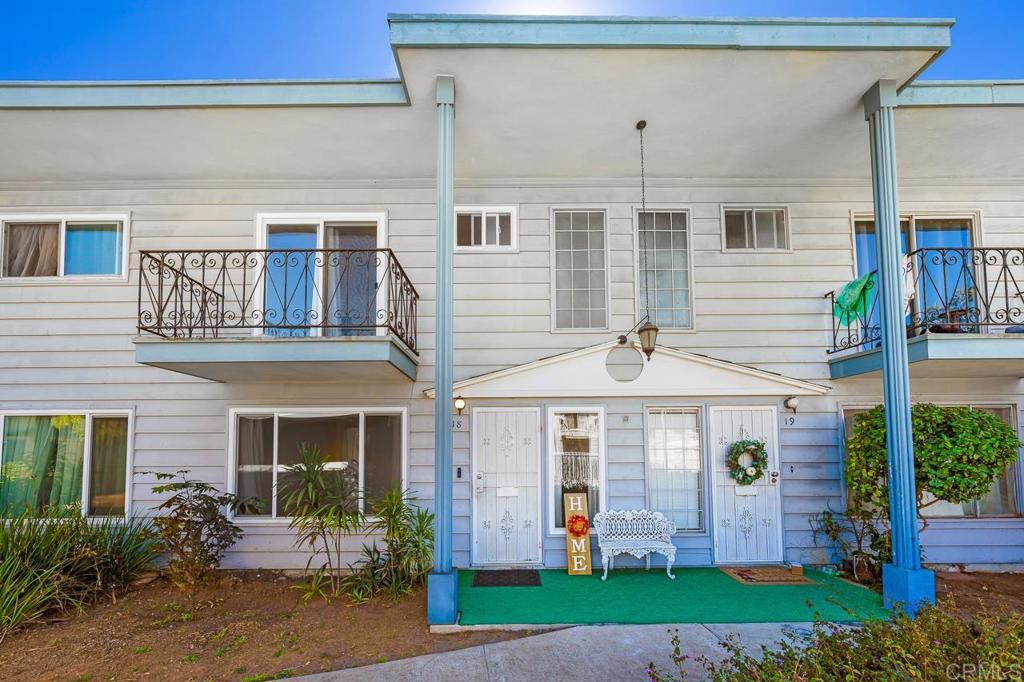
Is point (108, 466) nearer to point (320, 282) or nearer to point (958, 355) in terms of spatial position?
point (320, 282)

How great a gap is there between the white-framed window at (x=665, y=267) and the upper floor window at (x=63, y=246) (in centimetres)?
667

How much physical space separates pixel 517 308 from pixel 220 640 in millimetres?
4705

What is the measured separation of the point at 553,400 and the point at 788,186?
4.17 m

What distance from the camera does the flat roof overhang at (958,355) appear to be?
20.5 feet

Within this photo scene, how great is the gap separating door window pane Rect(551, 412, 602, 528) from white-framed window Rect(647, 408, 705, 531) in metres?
0.65

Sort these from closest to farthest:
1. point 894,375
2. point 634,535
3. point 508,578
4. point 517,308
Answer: point 894,375 < point 508,578 < point 634,535 < point 517,308

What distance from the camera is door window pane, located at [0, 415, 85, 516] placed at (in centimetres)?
762

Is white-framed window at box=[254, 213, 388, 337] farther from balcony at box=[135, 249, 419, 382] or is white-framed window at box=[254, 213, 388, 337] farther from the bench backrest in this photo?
the bench backrest

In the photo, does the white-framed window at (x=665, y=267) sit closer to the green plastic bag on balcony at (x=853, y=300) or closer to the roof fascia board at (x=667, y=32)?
the green plastic bag on balcony at (x=853, y=300)

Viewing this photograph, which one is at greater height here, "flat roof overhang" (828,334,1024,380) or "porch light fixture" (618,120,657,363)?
"porch light fixture" (618,120,657,363)

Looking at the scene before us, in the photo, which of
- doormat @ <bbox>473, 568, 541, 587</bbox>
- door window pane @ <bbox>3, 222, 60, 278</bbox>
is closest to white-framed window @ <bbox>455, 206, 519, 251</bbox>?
doormat @ <bbox>473, 568, 541, 587</bbox>

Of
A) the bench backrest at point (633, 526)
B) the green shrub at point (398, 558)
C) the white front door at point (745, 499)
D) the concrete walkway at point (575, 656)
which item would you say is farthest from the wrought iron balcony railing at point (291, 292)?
the white front door at point (745, 499)

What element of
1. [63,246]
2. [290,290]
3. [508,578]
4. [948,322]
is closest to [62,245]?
[63,246]

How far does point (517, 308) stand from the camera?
7.90 m
